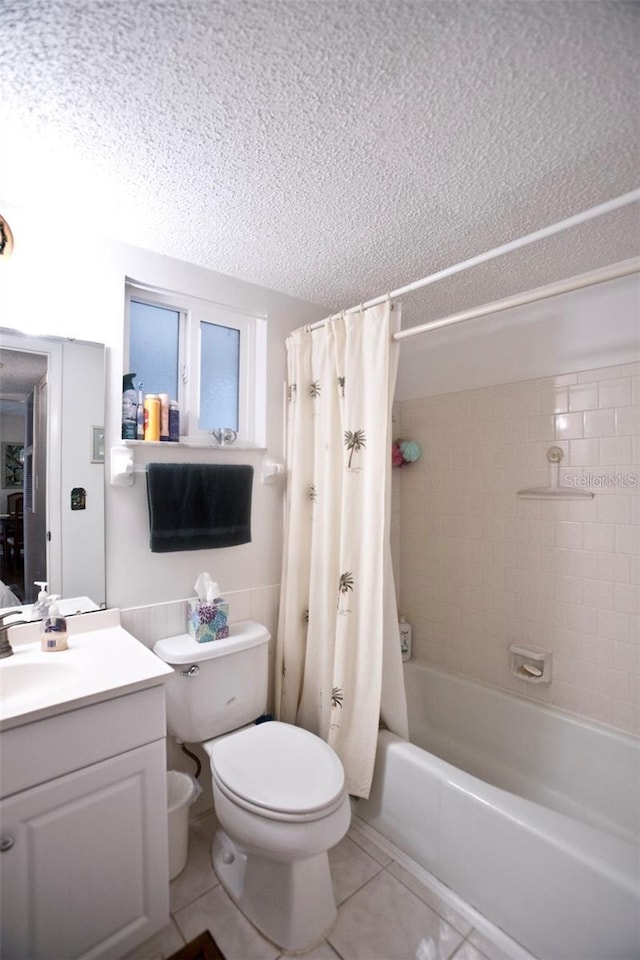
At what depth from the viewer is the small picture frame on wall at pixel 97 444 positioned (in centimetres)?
154

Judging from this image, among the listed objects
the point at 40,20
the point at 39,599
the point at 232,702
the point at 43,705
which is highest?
the point at 40,20

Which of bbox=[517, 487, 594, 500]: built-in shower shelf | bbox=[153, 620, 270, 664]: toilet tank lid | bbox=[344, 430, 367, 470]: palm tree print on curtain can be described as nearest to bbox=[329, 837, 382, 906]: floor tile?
bbox=[153, 620, 270, 664]: toilet tank lid

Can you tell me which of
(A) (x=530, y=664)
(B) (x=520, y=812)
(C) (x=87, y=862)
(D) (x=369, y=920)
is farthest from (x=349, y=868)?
(A) (x=530, y=664)

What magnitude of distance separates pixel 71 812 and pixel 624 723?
194cm

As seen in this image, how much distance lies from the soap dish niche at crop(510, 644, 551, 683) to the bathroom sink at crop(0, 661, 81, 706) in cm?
179

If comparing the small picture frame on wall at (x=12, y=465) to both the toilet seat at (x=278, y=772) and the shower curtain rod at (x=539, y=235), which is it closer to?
the toilet seat at (x=278, y=772)

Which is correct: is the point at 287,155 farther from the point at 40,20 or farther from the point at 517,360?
the point at 517,360

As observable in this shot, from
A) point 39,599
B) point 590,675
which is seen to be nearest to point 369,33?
point 39,599

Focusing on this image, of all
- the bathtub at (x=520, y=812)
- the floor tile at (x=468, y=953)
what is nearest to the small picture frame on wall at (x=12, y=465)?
the bathtub at (x=520, y=812)

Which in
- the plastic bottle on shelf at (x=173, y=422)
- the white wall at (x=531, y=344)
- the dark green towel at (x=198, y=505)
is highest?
the white wall at (x=531, y=344)

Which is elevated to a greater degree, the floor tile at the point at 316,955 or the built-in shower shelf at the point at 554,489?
the built-in shower shelf at the point at 554,489

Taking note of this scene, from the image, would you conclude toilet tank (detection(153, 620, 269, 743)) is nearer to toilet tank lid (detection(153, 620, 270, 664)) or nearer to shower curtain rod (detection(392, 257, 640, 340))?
toilet tank lid (detection(153, 620, 270, 664))

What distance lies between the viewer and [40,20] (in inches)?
32.0

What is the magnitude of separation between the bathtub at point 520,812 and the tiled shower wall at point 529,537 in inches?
5.3
